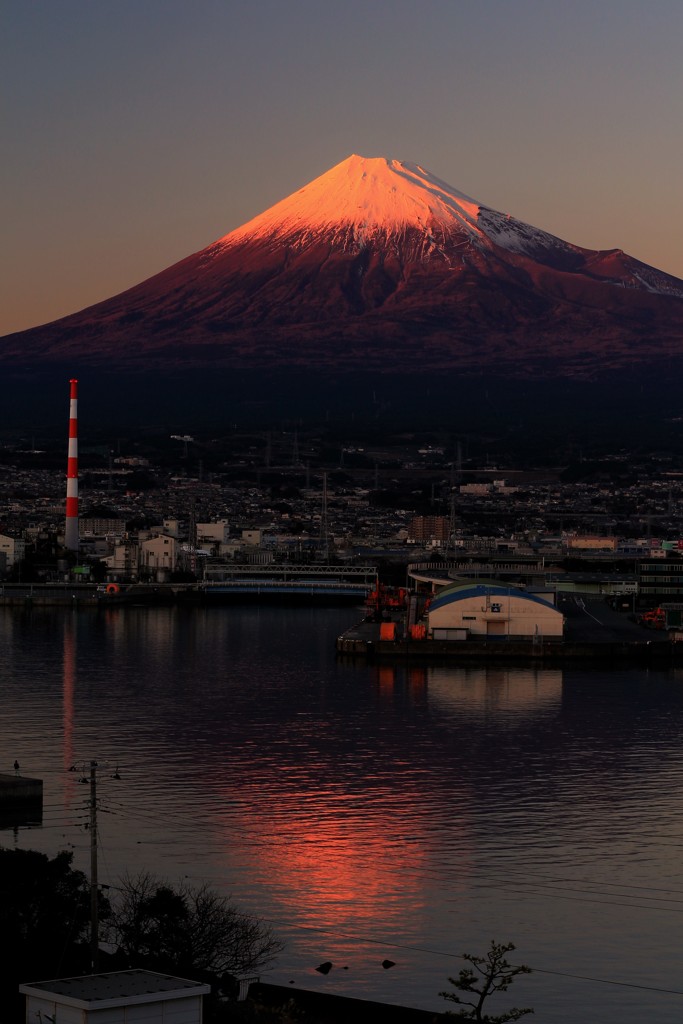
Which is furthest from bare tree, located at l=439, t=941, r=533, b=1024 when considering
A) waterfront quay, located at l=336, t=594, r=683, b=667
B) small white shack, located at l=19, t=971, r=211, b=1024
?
waterfront quay, located at l=336, t=594, r=683, b=667

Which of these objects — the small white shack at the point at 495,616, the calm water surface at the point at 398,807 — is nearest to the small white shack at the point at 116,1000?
the calm water surface at the point at 398,807

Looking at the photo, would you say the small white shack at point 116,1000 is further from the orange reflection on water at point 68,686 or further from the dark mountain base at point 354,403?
the dark mountain base at point 354,403

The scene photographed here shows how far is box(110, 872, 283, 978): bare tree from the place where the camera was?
29.7 ft

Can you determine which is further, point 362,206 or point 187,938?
point 362,206

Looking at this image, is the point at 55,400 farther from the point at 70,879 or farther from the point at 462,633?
the point at 70,879

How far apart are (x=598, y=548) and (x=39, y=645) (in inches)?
1003

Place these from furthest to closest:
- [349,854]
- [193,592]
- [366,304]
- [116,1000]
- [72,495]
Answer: [366,304] < [72,495] < [193,592] < [349,854] < [116,1000]

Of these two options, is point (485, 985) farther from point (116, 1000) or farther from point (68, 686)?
point (68, 686)

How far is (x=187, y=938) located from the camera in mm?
9219

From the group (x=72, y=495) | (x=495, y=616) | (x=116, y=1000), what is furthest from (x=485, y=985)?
(x=72, y=495)

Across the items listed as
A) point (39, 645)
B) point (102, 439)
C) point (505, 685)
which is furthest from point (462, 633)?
point (102, 439)

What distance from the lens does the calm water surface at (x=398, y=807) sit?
1024cm

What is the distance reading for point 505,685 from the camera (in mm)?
22406

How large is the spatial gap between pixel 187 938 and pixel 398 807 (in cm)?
491
